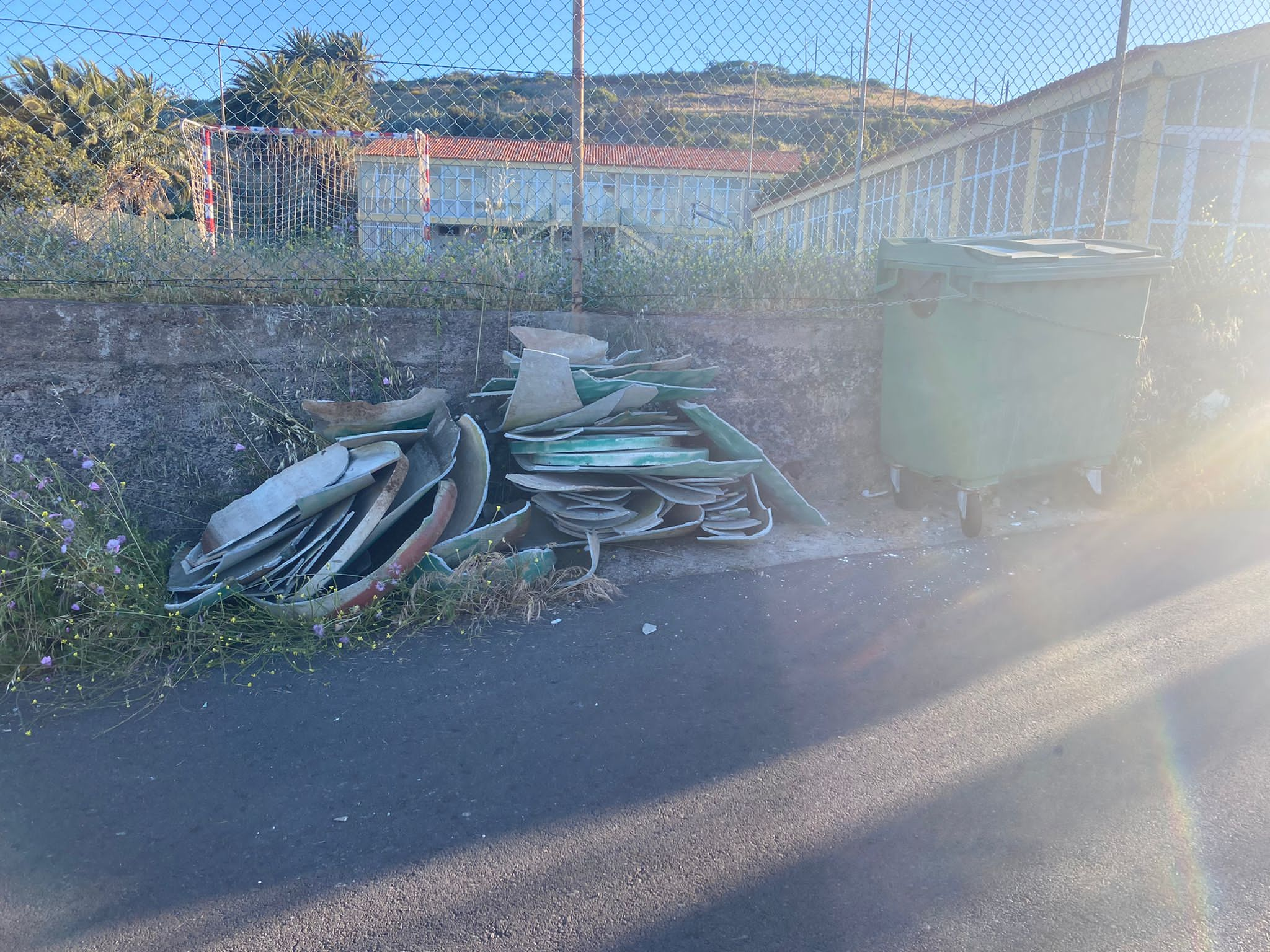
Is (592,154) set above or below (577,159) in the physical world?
above

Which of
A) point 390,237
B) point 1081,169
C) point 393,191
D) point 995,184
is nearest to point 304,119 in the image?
point 393,191

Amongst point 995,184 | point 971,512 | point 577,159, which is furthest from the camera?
point 995,184

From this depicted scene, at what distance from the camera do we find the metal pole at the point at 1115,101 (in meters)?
5.73

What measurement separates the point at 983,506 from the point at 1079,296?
1.28 metres

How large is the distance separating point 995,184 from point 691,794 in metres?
14.8

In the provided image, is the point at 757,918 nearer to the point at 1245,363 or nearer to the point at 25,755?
the point at 25,755

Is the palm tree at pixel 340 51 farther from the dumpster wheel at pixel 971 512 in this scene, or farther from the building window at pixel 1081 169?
the building window at pixel 1081 169

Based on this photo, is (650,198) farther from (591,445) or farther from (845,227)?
(845,227)

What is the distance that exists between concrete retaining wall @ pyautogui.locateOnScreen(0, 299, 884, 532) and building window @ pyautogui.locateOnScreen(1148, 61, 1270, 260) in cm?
950

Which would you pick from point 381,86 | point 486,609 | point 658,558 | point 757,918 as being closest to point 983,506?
point 658,558

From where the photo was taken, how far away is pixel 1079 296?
4680 millimetres

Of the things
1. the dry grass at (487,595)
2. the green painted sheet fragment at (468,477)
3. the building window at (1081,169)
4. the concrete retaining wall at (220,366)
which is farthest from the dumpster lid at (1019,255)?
the building window at (1081,169)

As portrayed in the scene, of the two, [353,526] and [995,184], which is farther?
[995,184]

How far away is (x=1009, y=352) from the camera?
4.55 m
